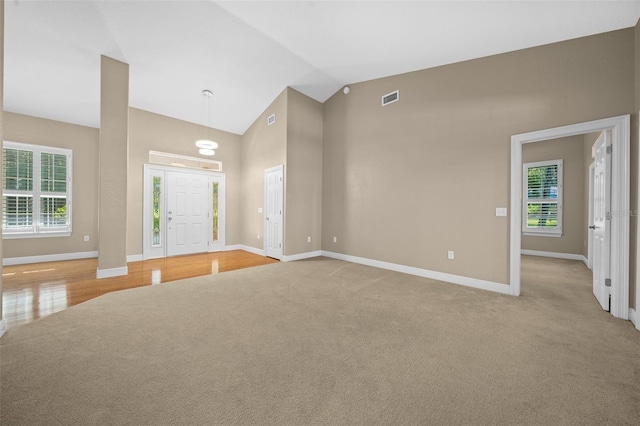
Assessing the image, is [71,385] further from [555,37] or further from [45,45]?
[555,37]

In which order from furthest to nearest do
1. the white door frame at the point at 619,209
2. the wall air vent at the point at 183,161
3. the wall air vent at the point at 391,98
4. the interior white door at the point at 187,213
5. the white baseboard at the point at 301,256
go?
the interior white door at the point at 187,213 < the wall air vent at the point at 183,161 < the white baseboard at the point at 301,256 < the wall air vent at the point at 391,98 < the white door frame at the point at 619,209

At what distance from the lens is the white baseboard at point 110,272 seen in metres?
4.31

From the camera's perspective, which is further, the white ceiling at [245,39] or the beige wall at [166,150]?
the beige wall at [166,150]

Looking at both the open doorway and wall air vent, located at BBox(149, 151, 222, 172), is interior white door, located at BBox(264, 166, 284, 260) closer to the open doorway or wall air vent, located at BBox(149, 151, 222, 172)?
wall air vent, located at BBox(149, 151, 222, 172)

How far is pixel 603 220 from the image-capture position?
315 cm

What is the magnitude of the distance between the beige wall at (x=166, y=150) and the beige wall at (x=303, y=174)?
8.16ft

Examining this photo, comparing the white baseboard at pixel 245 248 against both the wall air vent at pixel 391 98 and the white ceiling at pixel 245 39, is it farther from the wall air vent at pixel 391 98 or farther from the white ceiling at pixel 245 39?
the wall air vent at pixel 391 98

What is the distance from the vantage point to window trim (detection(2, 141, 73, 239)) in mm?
5305

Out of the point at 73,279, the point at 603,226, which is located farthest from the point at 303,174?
the point at 603,226

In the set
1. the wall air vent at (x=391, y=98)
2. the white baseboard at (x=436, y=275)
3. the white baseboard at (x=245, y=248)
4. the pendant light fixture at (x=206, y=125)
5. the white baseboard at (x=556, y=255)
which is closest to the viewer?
the white baseboard at (x=436, y=275)

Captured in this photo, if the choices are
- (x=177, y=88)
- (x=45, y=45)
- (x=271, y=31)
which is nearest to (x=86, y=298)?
(x=45, y=45)

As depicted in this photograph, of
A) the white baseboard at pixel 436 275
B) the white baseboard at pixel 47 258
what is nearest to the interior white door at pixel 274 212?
the white baseboard at pixel 436 275

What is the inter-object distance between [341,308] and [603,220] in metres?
3.37

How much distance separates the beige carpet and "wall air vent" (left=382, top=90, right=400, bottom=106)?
12.3 ft
